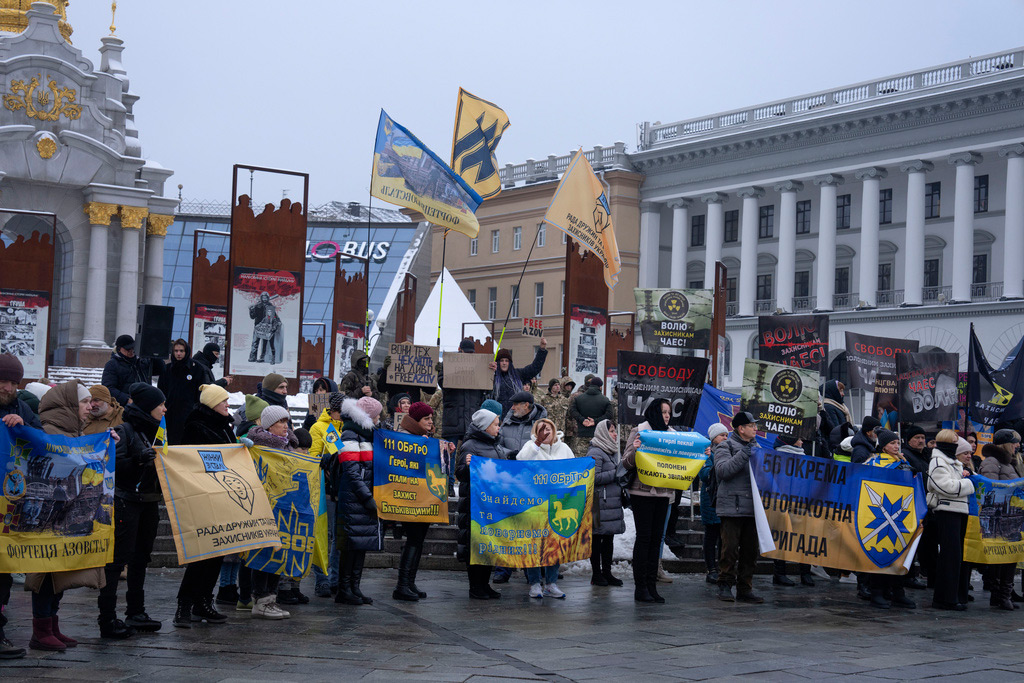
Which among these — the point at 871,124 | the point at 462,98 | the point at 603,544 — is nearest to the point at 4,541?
the point at 603,544

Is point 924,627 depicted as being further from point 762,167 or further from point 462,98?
point 762,167

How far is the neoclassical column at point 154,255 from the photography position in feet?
115

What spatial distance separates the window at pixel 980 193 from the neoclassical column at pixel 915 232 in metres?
2.11

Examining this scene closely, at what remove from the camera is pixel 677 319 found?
2106 centimetres

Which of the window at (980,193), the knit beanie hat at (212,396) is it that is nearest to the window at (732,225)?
the window at (980,193)

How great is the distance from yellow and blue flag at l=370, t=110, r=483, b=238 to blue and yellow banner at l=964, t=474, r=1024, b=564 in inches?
328

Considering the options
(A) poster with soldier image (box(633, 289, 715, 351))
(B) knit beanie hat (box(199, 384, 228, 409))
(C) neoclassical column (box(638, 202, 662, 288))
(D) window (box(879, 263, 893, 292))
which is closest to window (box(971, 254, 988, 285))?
(D) window (box(879, 263, 893, 292))

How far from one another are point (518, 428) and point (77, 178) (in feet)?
77.4

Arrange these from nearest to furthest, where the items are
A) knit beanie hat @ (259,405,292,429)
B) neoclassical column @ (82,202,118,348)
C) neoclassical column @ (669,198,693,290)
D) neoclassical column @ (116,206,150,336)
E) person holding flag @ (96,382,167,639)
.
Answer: person holding flag @ (96,382,167,639) → knit beanie hat @ (259,405,292,429) → neoclassical column @ (82,202,118,348) → neoclassical column @ (116,206,150,336) → neoclassical column @ (669,198,693,290)

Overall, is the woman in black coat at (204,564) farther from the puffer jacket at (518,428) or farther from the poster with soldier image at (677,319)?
the poster with soldier image at (677,319)

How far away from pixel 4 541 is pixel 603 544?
7.06m

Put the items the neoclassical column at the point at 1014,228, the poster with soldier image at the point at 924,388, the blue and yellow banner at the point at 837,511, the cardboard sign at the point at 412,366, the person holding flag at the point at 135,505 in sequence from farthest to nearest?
the neoclassical column at the point at 1014,228
the poster with soldier image at the point at 924,388
the cardboard sign at the point at 412,366
the blue and yellow banner at the point at 837,511
the person holding flag at the point at 135,505

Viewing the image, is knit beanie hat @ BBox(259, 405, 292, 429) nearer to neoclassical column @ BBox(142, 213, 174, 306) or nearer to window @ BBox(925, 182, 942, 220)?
neoclassical column @ BBox(142, 213, 174, 306)

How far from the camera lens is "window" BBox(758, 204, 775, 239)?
213 ft
